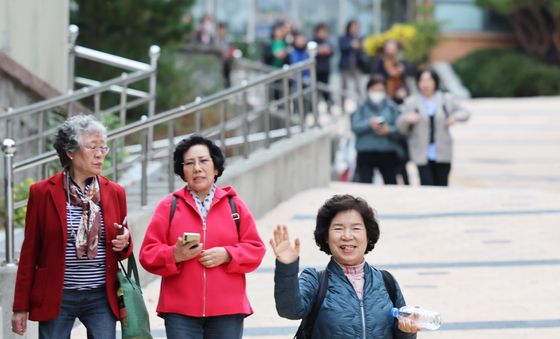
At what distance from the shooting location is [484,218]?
39.4 ft

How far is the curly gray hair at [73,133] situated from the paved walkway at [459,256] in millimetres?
2410

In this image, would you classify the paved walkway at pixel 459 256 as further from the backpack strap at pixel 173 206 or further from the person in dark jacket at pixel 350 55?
the person in dark jacket at pixel 350 55

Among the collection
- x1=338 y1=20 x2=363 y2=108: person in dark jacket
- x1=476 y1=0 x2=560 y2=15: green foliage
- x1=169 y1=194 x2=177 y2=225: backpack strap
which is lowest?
x1=169 y1=194 x2=177 y2=225: backpack strap

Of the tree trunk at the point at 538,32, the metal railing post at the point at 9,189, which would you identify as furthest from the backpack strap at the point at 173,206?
the tree trunk at the point at 538,32

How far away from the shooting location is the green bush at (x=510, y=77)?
33.8m

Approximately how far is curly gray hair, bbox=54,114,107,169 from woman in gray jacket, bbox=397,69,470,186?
23.9 feet

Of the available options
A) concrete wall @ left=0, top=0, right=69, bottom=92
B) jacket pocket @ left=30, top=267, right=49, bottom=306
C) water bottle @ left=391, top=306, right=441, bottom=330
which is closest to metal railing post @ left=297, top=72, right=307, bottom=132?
concrete wall @ left=0, top=0, right=69, bottom=92

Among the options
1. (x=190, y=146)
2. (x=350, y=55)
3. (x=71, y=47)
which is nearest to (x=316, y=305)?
(x=190, y=146)

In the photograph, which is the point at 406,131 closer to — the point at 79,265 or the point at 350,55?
the point at 79,265

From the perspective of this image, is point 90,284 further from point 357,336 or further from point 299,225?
point 299,225

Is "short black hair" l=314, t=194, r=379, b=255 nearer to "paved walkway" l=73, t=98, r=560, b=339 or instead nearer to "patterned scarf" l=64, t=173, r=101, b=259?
"patterned scarf" l=64, t=173, r=101, b=259

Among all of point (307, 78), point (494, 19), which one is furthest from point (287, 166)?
point (494, 19)

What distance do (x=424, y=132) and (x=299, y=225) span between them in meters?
1.99

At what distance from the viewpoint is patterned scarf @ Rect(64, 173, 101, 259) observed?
6066mm
